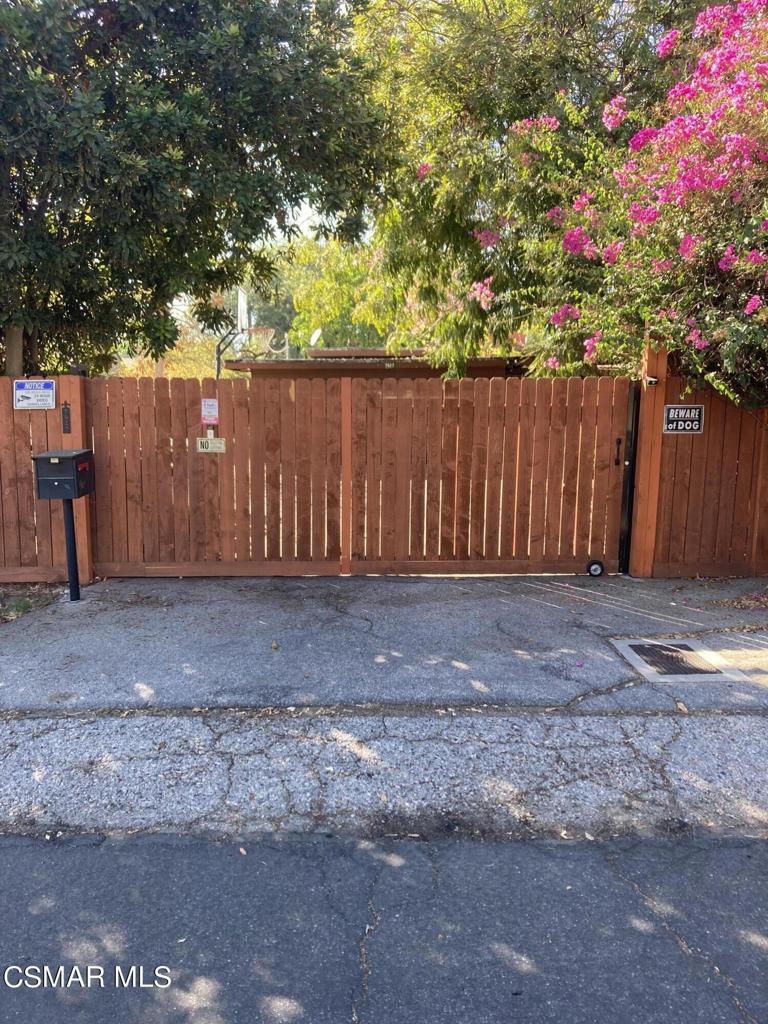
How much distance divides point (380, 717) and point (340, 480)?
10.9 ft

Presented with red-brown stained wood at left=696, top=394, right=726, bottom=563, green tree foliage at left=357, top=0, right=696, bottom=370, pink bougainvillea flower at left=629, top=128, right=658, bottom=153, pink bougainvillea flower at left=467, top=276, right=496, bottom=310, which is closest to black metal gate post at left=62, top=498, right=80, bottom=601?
green tree foliage at left=357, top=0, right=696, bottom=370

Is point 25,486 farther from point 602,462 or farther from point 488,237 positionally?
point 488,237

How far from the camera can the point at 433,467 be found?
7309 millimetres

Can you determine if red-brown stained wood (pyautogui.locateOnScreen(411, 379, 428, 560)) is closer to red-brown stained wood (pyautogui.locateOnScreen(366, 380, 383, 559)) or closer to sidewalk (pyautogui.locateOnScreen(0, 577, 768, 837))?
red-brown stained wood (pyautogui.locateOnScreen(366, 380, 383, 559))

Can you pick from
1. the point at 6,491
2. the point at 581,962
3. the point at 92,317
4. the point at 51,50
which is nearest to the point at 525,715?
the point at 581,962

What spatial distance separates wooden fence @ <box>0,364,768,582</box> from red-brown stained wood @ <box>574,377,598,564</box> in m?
0.01

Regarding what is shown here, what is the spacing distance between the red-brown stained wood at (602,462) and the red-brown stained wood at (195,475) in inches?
150

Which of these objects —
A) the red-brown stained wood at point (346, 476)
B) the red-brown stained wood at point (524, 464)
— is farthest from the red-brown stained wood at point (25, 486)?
the red-brown stained wood at point (524, 464)

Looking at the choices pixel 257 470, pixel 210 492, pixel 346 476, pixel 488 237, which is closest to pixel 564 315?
pixel 488 237

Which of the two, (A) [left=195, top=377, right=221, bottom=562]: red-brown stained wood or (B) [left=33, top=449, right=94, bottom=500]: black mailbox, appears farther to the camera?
(A) [left=195, top=377, right=221, bottom=562]: red-brown stained wood

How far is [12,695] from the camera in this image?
468 centimetres

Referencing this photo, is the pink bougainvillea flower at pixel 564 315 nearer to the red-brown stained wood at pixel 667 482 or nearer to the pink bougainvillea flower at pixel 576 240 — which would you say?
the pink bougainvillea flower at pixel 576 240

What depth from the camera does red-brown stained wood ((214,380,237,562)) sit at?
7195 millimetres

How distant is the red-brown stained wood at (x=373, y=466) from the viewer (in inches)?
285
